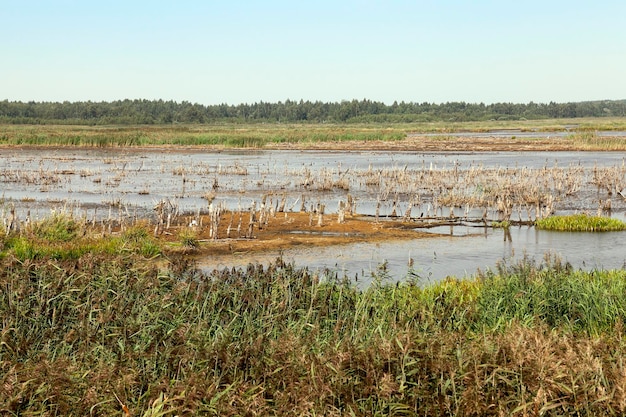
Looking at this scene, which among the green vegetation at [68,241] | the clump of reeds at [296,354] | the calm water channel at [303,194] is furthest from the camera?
the calm water channel at [303,194]

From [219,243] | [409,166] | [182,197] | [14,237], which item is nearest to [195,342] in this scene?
[14,237]

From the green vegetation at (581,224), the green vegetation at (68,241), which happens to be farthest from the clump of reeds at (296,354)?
the green vegetation at (581,224)

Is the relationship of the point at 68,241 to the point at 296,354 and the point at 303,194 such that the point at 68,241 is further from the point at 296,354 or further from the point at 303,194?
the point at 303,194

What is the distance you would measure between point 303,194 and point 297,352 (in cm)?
2630

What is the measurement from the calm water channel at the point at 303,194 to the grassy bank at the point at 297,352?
3.03m

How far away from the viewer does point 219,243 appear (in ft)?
71.7

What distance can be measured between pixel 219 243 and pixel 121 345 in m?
13.2

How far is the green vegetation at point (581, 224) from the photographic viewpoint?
25.2m

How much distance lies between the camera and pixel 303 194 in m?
34.6

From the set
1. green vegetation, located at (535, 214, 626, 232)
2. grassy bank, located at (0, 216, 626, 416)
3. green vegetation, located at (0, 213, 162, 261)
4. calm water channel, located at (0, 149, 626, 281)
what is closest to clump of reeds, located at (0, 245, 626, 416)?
grassy bank, located at (0, 216, 626, 416)

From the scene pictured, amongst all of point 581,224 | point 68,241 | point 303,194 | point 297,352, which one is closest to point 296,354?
point 297,352

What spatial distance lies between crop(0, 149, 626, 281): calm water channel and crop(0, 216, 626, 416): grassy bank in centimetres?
303

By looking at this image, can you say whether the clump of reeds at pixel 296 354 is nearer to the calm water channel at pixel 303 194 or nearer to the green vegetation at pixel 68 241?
the calm water channel at pixel 303 194

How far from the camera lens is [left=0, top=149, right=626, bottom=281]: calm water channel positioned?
19.9 metres
